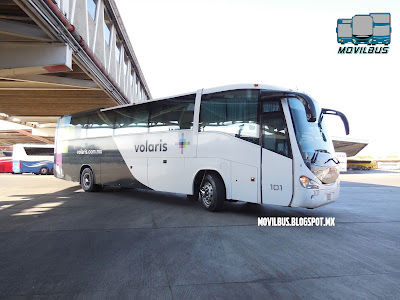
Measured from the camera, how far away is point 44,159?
90.5 ft

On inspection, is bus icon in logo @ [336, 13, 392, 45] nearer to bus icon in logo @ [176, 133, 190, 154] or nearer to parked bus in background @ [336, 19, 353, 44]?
parked bus in background @ [336, 19, 353, 44]

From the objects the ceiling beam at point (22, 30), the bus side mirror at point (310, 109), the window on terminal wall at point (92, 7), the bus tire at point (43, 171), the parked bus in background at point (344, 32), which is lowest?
the bus tire at point (43, 171)

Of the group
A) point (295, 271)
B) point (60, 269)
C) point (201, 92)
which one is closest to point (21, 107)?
point (201, 92)

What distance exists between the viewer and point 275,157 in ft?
21.9

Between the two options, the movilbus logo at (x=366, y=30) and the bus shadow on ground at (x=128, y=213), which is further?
the movilbus logo at (x=366, y=30)

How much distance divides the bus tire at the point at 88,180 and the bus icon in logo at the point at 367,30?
10.6 meters

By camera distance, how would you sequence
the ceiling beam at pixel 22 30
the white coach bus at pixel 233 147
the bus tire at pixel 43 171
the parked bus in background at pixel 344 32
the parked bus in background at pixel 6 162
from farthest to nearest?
1. the parked bus in background at pixel 6 162
2. the bus tire at pixel 43 171
3. the parked bus in background at pixel 344 32
4. the ceiling beam at pixel 22 30
5. the white coach bus at pixel 233 147

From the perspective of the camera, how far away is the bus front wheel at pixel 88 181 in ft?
38.8

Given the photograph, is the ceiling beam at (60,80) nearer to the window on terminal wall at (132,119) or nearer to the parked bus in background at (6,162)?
the window on terminal wall at (132,119)

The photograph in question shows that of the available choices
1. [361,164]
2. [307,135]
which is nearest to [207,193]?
[307,135]

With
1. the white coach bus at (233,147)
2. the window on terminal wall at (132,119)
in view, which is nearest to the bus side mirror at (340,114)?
the white coach bus at (233,147)

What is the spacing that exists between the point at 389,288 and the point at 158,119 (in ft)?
23.8

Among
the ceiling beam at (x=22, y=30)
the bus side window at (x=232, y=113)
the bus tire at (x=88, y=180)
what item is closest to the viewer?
the bus side window at (x=232, y=113)

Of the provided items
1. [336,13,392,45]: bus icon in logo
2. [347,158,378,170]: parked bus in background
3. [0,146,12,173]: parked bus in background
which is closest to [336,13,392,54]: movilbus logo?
[336,13,392,45]: bus icon in logo
